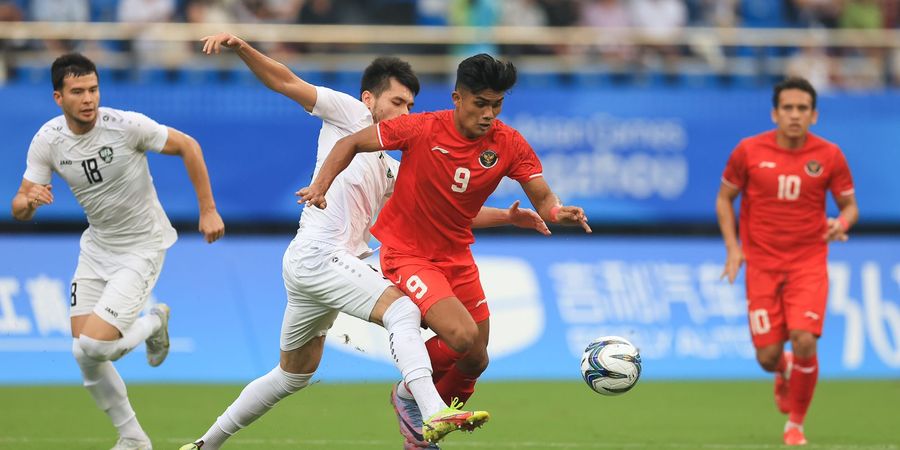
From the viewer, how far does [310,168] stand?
1516 cm

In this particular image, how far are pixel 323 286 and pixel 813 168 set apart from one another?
4.59m

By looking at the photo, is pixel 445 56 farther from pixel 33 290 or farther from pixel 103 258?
pixel 103 258

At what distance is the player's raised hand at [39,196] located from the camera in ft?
28.0

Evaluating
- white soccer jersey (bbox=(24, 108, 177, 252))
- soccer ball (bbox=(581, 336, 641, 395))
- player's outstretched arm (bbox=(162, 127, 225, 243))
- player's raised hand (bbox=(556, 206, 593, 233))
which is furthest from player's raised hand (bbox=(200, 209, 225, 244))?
soccer ball (bbox=(581, 336, 641, 395))

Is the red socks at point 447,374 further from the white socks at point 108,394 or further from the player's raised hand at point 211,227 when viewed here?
the white socks at point 108,394

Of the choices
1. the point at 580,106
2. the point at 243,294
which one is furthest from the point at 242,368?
the point at 580,106

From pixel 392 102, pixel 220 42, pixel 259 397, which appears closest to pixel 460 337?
pixel 259 397

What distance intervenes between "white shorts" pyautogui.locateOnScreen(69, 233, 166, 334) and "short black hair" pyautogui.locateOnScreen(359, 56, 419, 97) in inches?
84.4

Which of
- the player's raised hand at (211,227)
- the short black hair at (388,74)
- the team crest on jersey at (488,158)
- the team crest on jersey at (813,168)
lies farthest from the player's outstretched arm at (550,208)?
the team crest on jersey at (813,168)

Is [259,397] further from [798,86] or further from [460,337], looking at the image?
[798,86]

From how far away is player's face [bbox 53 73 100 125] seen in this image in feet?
29.4

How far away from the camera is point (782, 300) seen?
1052 centimetres

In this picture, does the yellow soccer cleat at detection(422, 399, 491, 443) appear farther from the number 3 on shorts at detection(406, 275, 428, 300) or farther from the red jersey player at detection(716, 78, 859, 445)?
the red jersey player at detection(716, 78, 859, 445)

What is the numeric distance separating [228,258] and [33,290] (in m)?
2.04
